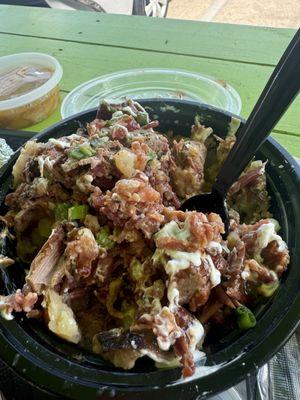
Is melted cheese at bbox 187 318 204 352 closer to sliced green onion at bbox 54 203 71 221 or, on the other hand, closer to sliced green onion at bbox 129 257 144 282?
sliced green onion at bbox 129 257 144 282

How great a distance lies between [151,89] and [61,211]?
75 cm

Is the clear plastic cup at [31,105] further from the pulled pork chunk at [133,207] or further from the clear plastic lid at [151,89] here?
the pulled pork chunk at [133,207]

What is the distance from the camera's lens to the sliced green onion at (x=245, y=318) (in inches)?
23.3

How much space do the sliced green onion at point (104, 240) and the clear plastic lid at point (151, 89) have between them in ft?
2.25

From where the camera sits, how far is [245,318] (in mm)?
596

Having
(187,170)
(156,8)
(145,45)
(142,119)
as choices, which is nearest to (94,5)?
(156,8)

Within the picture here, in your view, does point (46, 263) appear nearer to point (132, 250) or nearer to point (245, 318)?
point (132, 250)

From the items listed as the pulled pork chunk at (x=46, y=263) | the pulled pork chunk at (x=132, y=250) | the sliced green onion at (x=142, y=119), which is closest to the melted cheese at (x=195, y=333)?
the pulled pork chunk at (x=132, y=250)

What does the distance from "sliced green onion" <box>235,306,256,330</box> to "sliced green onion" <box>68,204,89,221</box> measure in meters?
0.28

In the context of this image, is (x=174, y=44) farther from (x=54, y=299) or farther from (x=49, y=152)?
(x=54, y=299)

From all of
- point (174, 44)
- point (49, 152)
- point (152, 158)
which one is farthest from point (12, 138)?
point (174, 44)

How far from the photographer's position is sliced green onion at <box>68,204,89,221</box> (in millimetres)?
702

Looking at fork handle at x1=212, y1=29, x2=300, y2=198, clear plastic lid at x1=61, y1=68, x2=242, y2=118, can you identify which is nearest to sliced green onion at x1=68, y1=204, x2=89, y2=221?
fork handle at x1=212, y1=29, x2=300, y2=198

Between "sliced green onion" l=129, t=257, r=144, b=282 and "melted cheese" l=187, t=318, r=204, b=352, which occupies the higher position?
"melted cheese" l=187, t=318, r=204, b=352
